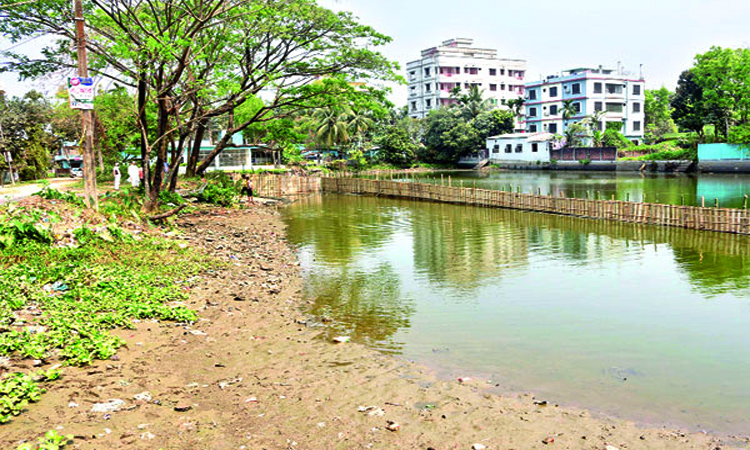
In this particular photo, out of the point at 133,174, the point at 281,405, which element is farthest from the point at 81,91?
the point at 133,174

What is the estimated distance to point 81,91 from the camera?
16.1 m

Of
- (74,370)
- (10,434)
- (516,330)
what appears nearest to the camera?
(10,434)

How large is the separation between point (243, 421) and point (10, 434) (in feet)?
8.42

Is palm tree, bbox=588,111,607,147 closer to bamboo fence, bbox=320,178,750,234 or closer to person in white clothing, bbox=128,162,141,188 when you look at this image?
bamboo fence, bbox=320,178,750,234

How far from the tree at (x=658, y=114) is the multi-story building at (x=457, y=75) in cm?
2390

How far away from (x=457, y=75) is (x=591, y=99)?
27363mm

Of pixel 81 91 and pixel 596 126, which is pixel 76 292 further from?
pixel 596 126

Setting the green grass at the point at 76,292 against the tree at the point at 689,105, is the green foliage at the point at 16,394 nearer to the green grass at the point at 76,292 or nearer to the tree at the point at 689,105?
the green grass at the point at 76,292

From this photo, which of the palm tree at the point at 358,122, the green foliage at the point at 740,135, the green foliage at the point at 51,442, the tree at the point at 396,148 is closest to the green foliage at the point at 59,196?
the green foliage at the point at 51,442

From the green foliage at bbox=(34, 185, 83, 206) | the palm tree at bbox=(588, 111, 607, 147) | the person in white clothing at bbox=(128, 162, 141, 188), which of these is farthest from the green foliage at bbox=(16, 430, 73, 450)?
→ the palm tree at bbox=(588, 111, 607, 147)

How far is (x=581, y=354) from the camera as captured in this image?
10883 millimetres

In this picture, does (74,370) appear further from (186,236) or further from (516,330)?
(186,236)

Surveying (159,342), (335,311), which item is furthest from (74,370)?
(335,311)

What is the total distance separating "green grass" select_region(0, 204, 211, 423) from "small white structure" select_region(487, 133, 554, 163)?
7248 cm
